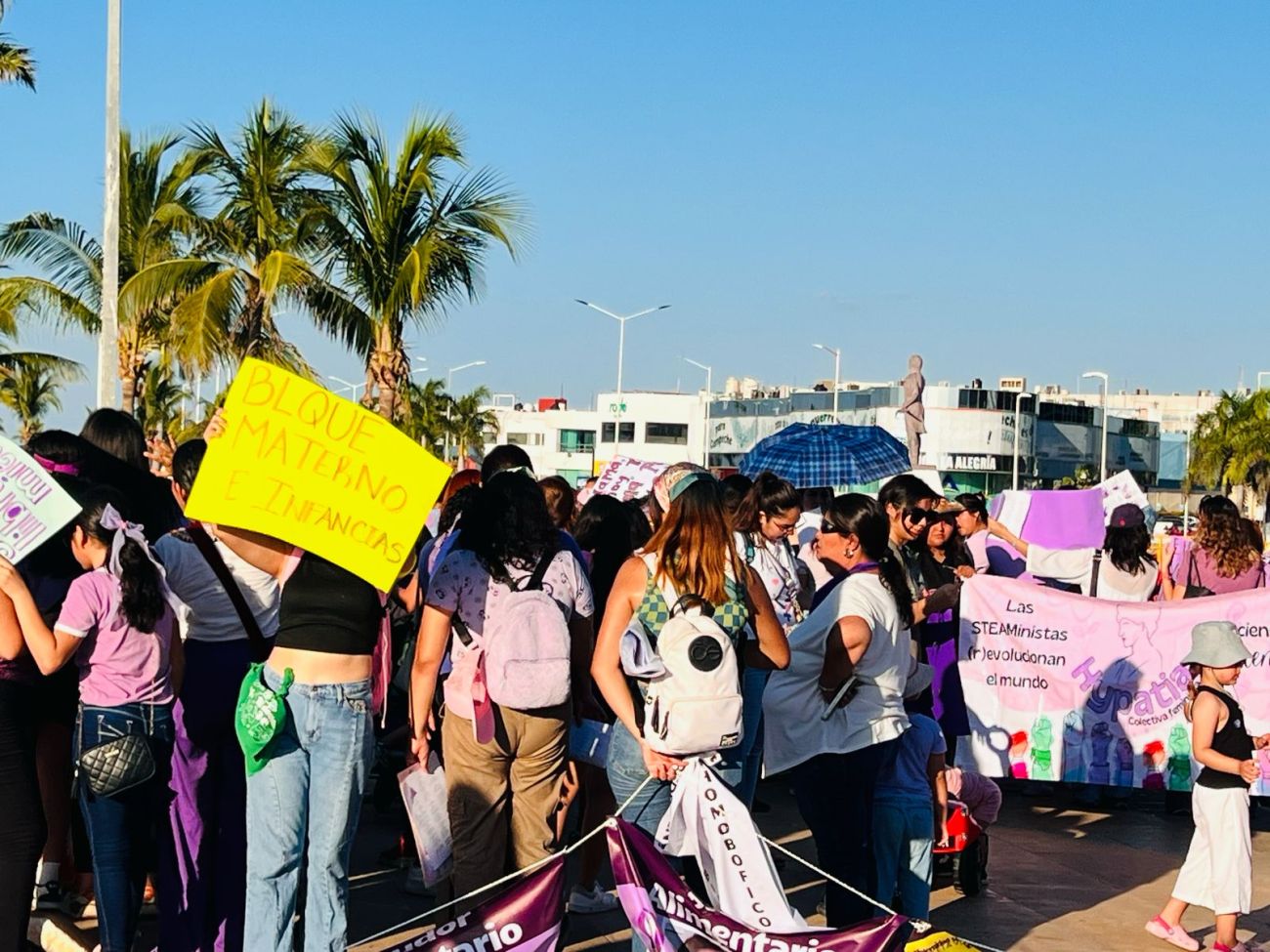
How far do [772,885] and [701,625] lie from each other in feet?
2.96

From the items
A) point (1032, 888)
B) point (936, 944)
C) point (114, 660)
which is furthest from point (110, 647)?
point (1032, 888)

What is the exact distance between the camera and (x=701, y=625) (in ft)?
17.5

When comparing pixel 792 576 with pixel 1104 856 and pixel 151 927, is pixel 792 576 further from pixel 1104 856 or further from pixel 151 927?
pixel 151 927

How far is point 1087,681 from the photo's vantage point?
992 centimetres

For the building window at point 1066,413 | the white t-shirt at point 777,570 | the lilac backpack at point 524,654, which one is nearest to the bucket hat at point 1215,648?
the white t-shirt at point 777,570

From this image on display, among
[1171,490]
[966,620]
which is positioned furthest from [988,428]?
[966,620]

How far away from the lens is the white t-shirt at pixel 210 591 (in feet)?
18.1

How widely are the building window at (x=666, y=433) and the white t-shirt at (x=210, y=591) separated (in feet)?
378

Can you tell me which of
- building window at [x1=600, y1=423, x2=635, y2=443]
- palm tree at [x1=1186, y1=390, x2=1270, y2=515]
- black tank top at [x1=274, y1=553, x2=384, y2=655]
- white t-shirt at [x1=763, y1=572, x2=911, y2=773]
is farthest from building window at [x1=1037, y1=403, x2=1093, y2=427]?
black tank top at [x1=274, y1=553, x2=384, y2=655]

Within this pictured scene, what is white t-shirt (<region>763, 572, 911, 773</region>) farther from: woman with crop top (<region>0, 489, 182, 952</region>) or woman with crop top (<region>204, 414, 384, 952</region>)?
woman with crop top (<region>0, 489, 182, 952</region>)

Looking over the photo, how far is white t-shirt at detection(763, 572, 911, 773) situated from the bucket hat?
140cm

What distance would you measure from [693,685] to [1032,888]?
3.44 meters

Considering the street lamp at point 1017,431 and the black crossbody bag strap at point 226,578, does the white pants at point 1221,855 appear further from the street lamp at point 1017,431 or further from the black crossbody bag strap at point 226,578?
the street lamp at point 1017,431

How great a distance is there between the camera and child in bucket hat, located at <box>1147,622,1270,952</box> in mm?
6766
